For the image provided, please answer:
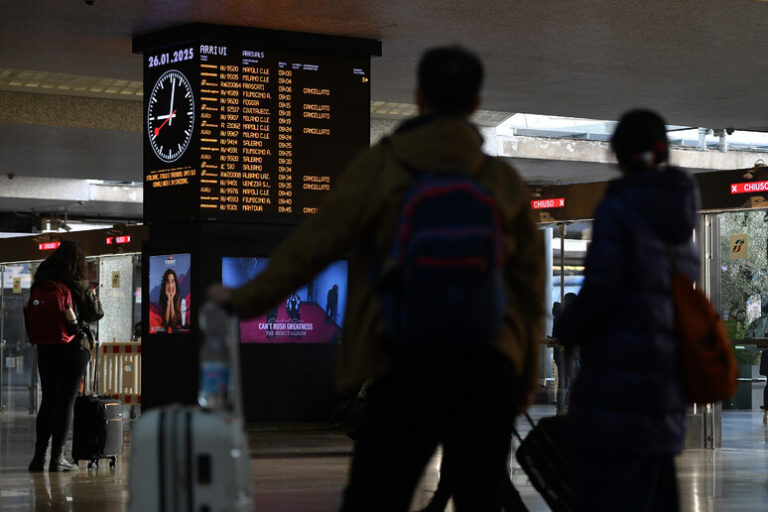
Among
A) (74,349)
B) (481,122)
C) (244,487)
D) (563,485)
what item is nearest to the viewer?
(244,487)

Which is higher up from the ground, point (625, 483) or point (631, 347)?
point (631, 347)

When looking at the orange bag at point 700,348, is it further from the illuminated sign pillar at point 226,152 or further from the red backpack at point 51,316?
the illuminated sign pillar at point 226,152

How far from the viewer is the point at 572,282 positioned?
1490cm

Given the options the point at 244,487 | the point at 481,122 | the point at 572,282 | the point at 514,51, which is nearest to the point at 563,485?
the point at 244,487

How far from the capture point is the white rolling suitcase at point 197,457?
3012mm

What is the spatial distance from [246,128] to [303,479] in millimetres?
3470

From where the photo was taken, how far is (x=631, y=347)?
3.43m

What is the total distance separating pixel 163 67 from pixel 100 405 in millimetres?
3007

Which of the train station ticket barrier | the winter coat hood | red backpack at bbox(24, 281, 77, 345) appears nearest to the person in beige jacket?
the winter coat hood

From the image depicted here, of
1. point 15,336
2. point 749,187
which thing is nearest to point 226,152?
point 749,187

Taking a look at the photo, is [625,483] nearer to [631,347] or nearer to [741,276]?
[631,347]

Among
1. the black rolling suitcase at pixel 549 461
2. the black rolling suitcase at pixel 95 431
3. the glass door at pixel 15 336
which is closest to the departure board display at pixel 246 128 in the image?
the black rolling suitcase at pixel 95 431

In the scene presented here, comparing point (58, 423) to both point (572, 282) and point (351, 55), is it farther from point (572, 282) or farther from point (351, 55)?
point (572, 282)

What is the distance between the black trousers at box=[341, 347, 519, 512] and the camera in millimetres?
2838
